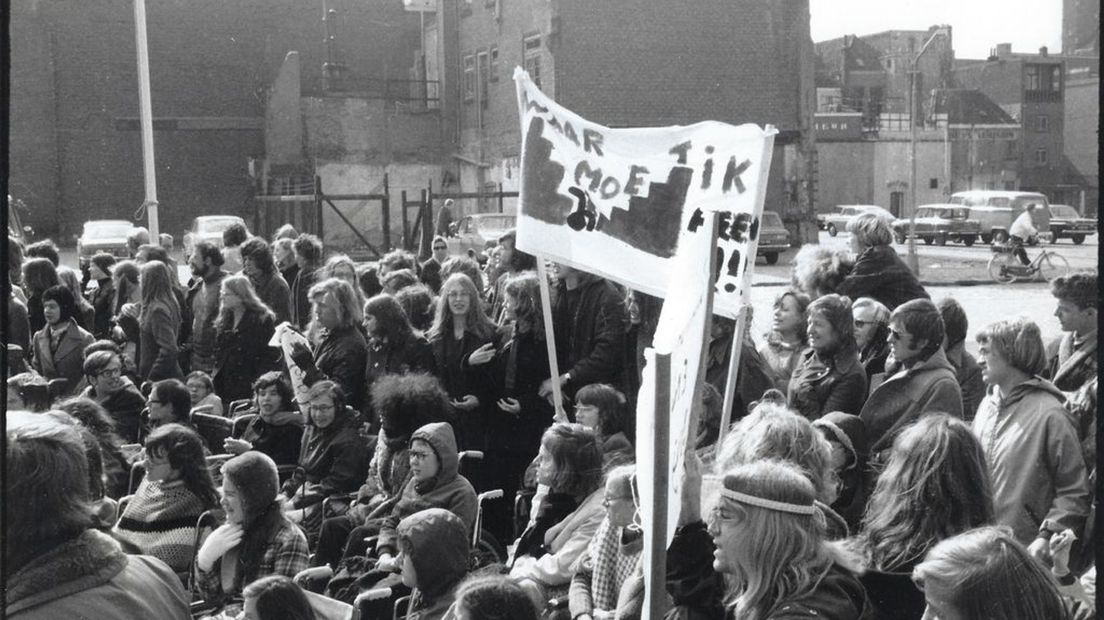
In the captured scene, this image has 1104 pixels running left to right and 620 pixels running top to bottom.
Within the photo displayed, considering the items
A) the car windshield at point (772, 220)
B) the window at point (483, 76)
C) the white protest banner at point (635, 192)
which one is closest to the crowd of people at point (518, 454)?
the white protest banner at point (635, 192)

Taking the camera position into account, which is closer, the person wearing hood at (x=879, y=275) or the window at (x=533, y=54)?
the person wearing hood at (x=879, y=275)

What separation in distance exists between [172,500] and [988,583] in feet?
13.2

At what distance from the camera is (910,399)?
216 inches

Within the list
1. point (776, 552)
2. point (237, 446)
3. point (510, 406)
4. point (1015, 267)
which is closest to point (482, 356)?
point (510, 406)

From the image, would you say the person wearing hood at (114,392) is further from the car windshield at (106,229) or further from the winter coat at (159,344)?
the car windshield at (106,229)

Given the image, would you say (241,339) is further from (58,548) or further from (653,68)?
(653,68)

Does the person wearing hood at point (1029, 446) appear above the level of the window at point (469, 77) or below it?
below

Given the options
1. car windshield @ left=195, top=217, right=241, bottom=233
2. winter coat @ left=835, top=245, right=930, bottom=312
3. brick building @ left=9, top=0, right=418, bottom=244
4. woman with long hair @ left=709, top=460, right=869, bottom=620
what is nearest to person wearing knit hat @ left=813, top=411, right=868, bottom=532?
woman with long hair @ left=709, top=460, right=869, bottom=620

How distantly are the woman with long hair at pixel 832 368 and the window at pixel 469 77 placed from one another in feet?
118

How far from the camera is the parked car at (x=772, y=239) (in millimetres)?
33125

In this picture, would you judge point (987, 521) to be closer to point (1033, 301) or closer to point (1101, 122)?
point (1101, 122)

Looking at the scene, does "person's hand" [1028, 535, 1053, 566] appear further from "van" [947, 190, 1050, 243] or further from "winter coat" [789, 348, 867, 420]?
"van" [947, 190, 1050, 243]

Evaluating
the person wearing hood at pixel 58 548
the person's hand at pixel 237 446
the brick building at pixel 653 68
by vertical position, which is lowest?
the person's hand at pixel 237 446

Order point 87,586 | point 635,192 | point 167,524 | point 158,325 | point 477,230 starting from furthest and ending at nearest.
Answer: point 477,230 < point 158,325 < point 635,192 < point 167,524 < point 87,586
